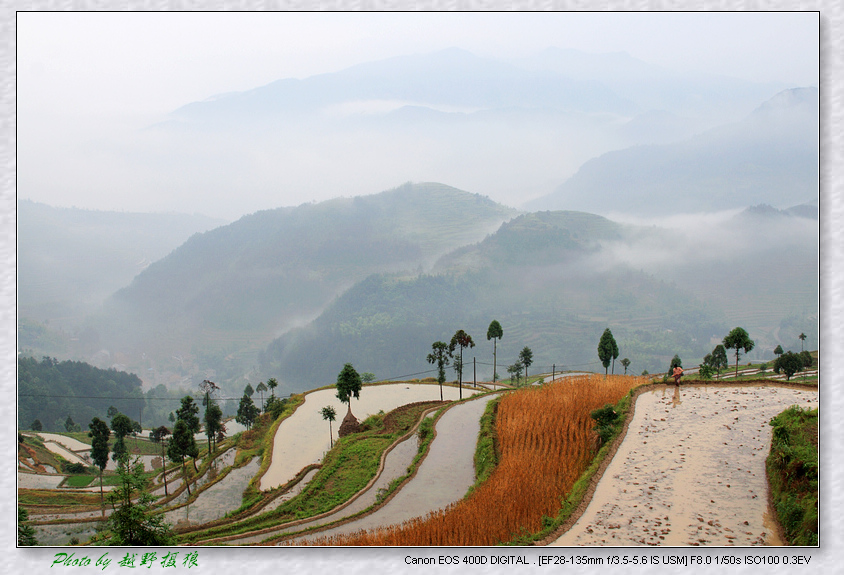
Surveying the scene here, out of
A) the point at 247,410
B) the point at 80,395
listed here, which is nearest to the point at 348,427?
the point at 247,410

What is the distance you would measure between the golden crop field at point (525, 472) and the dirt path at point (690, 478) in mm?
740

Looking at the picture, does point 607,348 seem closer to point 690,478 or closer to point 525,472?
point 525,472

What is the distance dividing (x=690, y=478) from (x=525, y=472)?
2503 mm

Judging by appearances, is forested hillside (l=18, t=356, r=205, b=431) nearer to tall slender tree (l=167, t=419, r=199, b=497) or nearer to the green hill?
the green hill

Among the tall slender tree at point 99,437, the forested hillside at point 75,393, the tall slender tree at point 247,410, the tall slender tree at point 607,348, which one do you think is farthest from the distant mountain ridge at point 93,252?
the tall slender tree at point 607,348

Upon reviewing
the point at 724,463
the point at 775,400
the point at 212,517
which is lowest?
the point at 212,517

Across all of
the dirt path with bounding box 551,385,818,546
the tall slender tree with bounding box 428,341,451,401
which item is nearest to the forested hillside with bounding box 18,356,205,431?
the tall slender tree with bounding box 428,341,451,401

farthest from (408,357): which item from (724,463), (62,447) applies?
(724,463)

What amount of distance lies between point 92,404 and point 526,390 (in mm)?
67793

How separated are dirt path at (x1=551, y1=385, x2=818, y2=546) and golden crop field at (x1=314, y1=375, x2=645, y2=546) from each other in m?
0.74

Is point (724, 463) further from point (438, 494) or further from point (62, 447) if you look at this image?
point (62, 447)

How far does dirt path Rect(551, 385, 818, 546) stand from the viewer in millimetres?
5832

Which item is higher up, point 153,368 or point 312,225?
point 312,225

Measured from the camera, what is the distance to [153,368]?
333ft
